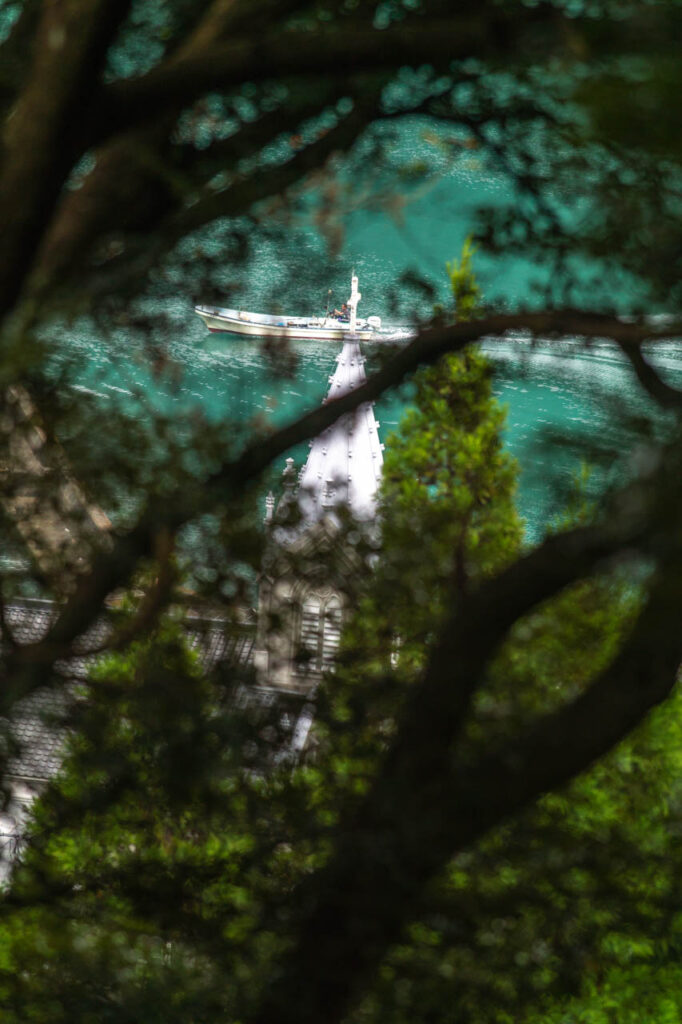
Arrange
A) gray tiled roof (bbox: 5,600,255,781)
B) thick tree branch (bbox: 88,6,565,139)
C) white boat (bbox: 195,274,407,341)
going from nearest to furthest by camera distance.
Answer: thick tree branch (bbox: 88,6,565,139)
gray tiled roof (bbox: 5,600,255,781)
white boat (bbox: 195,274,407,341)

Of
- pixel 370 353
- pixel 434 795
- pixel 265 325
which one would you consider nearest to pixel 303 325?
pixel 265 325

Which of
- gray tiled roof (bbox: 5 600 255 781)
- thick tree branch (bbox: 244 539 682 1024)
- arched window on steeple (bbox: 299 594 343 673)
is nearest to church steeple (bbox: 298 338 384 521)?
arched window on steeple (bbox: 299 594 343 673)

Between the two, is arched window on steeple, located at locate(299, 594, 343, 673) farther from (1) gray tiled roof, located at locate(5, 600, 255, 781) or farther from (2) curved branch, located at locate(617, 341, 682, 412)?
(2) curved branch, located at locate(617, 341, 682, 412)

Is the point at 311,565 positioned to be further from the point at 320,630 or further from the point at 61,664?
the point at 61,664

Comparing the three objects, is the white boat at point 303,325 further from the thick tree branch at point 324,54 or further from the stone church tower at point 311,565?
the thick tree branch at point 324,54

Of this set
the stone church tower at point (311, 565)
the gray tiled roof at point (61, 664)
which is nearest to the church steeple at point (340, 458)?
the stone church tower at point (311, 565)
